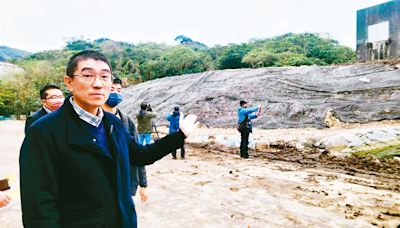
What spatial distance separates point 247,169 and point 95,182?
21.3 ft

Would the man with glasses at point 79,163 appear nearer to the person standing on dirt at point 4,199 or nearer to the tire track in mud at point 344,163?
the person standing on dirt at point 4,199

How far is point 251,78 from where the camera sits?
761 inches

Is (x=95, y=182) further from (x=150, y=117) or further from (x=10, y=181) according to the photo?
(x=150, y=117)

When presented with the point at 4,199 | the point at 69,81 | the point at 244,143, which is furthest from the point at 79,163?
the point at 244,143

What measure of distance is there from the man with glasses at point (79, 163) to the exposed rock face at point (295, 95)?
1240 cm

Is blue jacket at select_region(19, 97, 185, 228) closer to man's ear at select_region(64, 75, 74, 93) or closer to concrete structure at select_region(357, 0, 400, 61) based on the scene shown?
man's ear at select_region(64, 75, 74, 93)

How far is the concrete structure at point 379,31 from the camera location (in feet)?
59.8

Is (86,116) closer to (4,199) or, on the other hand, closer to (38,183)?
(38,183)

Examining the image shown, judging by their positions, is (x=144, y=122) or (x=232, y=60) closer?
(x=144, y=122)

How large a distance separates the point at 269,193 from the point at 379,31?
17.1 meters

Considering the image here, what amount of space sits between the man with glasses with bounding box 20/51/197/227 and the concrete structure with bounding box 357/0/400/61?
2019 centimetres

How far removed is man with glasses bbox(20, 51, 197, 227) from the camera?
4.64ft

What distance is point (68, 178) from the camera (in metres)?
1.46

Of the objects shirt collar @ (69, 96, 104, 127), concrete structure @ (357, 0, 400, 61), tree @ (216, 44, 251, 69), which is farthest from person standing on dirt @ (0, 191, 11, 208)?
tree @ (216, 44, 251, 69)
